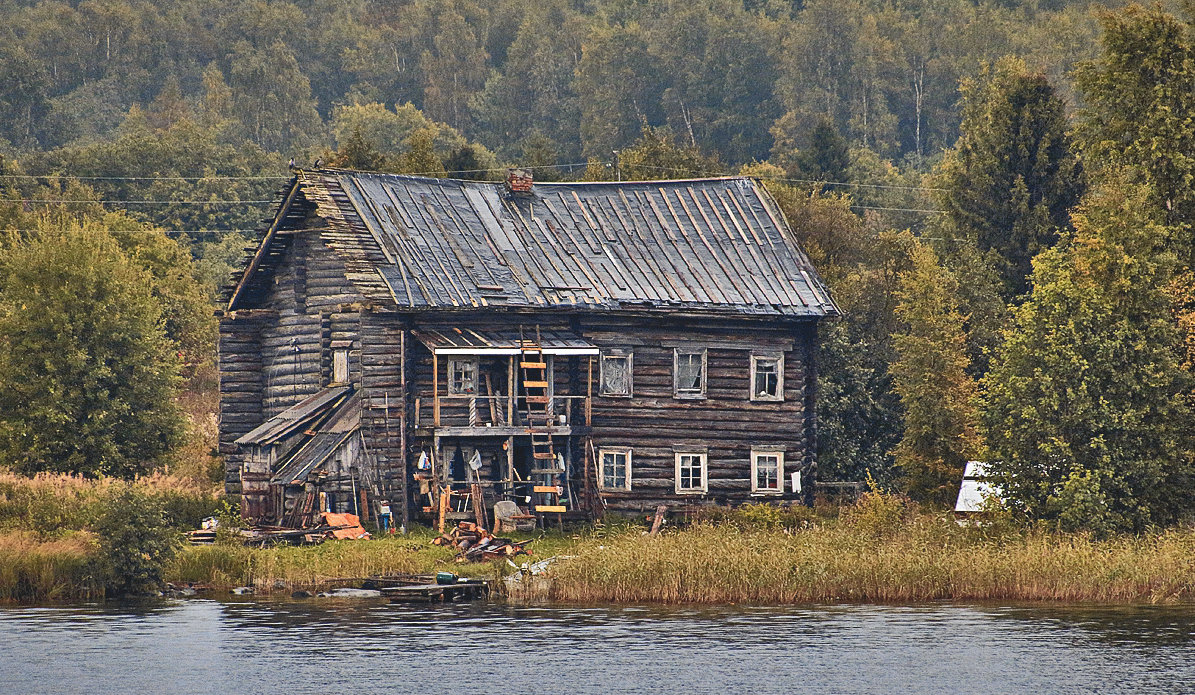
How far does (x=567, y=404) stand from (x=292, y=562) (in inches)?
453

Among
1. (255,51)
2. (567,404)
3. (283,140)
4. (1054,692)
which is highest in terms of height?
(255,51)

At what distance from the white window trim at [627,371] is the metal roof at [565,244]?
1.56 meters

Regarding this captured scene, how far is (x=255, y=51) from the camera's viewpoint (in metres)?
160

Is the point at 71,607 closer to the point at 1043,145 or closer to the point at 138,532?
the point at 138,532

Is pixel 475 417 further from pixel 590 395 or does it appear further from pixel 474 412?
pixel 590 395

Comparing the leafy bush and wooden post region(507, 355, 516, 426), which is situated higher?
wooden post region(507, 355, 516, 426)

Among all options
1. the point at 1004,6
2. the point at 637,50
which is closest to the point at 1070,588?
the point at 637,50

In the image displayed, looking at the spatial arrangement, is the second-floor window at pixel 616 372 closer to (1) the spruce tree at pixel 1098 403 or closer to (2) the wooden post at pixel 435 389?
(2) the wooden post at pixel 435 389

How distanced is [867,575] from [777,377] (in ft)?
47.9

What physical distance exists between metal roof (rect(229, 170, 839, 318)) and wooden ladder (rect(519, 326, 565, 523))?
1.67 meters

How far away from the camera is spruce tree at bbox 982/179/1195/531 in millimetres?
46531

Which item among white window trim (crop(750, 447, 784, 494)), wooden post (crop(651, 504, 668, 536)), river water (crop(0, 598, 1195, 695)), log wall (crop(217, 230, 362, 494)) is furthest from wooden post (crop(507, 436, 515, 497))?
river water (crop(0, 598, 1195, 695))

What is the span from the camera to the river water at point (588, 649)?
111 feet

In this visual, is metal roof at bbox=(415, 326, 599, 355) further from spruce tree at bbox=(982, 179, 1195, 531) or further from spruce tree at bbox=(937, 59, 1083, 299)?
spruce tree at bbox=(937, 59, 1083, 299)
